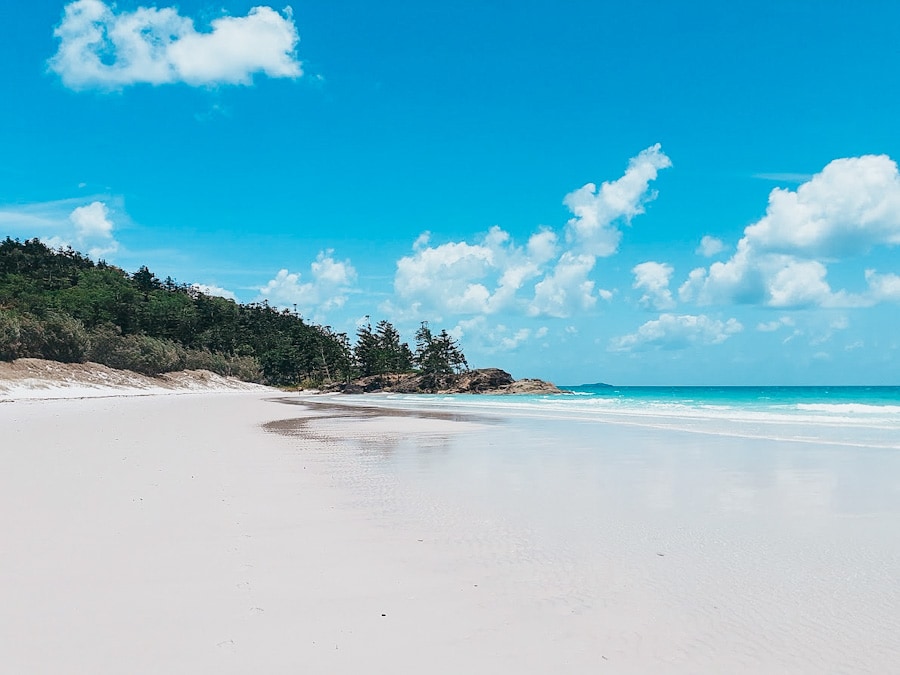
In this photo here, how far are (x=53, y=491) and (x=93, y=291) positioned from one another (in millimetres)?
105938

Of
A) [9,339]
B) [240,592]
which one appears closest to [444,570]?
[240,592]

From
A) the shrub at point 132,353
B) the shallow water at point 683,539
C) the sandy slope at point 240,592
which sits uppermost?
the shrub at point 132,353

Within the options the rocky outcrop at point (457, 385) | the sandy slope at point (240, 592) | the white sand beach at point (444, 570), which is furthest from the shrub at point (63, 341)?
the sandy slope at point (240, 592)

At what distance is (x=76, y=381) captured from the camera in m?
59.2

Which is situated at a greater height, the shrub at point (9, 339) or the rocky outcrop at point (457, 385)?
the shrub at point (9, 339)

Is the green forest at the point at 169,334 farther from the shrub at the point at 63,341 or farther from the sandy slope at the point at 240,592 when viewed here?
the sandy slope at the point at 240,592

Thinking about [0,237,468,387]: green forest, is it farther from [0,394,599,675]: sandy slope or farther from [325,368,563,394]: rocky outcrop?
[0,394,599,675]: sandy slope

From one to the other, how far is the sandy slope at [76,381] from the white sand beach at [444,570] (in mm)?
45970

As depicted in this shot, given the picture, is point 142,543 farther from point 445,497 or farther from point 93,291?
point 93,291

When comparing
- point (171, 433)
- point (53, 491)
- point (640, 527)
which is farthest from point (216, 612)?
point (171, 433)

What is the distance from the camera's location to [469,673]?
3.83m

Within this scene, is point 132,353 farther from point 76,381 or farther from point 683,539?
point 683,539

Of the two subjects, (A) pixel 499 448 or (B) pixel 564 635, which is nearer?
(B) pixel 564 635

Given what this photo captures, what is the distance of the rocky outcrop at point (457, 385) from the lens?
11556cm
